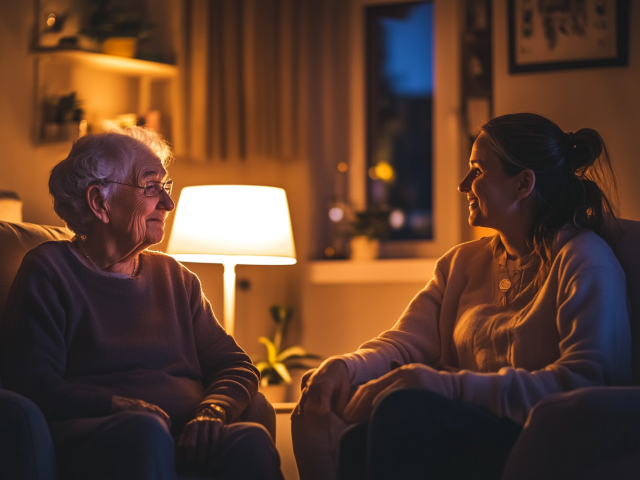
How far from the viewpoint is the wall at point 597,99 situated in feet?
10.0

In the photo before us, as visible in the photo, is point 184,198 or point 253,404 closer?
point 253,404

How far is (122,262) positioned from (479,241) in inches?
36.3

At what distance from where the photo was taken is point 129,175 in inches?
68.0

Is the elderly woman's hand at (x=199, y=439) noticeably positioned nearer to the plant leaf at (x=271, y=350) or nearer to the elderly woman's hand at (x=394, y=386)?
the elderly woman's hand at (x=394, y=386)

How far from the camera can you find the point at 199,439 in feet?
4.83

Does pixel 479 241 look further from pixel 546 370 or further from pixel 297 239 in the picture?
pixel 297 239

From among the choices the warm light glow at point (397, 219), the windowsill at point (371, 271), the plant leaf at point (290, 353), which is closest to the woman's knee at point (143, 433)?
the plant leaf at point (290, 353)

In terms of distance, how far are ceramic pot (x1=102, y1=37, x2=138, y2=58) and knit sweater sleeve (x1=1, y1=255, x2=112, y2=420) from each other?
1952mm

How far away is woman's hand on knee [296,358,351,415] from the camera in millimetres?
1541

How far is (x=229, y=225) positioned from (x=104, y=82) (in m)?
1.55

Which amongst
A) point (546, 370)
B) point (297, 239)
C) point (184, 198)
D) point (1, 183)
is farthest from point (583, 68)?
point (1, 183)

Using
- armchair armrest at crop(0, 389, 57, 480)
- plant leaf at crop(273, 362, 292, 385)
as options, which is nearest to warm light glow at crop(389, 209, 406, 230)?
plant leaf at crop(273, 362, 292, 385)

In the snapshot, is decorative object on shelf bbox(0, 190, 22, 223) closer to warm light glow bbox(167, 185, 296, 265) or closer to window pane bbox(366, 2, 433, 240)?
warm light glow bbox(167, 185, 296, 265)

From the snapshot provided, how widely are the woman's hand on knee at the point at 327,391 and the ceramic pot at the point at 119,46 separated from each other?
2.23m
